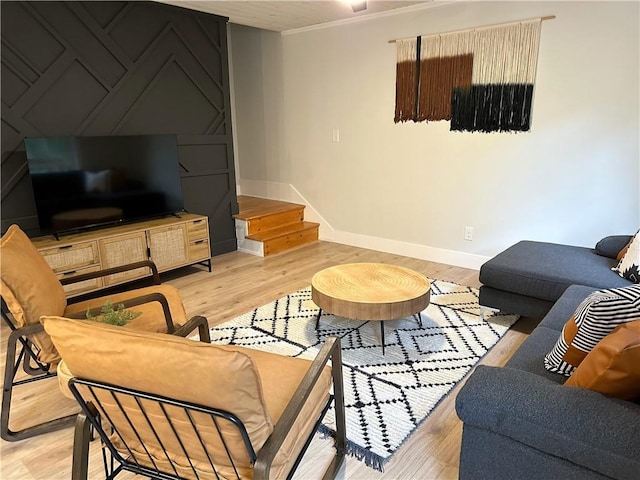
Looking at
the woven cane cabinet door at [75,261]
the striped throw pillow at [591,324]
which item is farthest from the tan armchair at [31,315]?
the striped throw pillow at [591,324]

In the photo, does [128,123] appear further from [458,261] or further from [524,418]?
[524,418]

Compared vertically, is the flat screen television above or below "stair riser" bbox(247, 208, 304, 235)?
above

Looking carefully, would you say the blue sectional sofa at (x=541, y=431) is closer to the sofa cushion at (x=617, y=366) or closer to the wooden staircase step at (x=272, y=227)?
the sofa cushion at (x=617, y=366)

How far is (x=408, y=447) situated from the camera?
193cm

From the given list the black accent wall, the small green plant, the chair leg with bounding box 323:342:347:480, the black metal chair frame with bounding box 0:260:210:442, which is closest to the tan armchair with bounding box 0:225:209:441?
the black metal chair frame with bounding box 0:260:210:442

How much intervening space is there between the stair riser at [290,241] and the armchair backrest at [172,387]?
352 centimetres

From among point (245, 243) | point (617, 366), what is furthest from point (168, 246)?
point (617, 366)

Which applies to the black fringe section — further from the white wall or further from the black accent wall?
the black accent wall

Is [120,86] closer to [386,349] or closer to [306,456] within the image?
[386,349]

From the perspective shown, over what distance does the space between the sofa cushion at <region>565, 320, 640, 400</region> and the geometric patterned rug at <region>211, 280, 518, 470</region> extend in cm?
93

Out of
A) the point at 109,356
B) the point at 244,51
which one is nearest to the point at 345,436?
the point at 109,356

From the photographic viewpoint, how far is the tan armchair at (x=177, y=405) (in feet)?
3.55

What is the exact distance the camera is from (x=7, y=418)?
6.54 ft

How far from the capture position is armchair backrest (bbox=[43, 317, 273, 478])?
107cm
